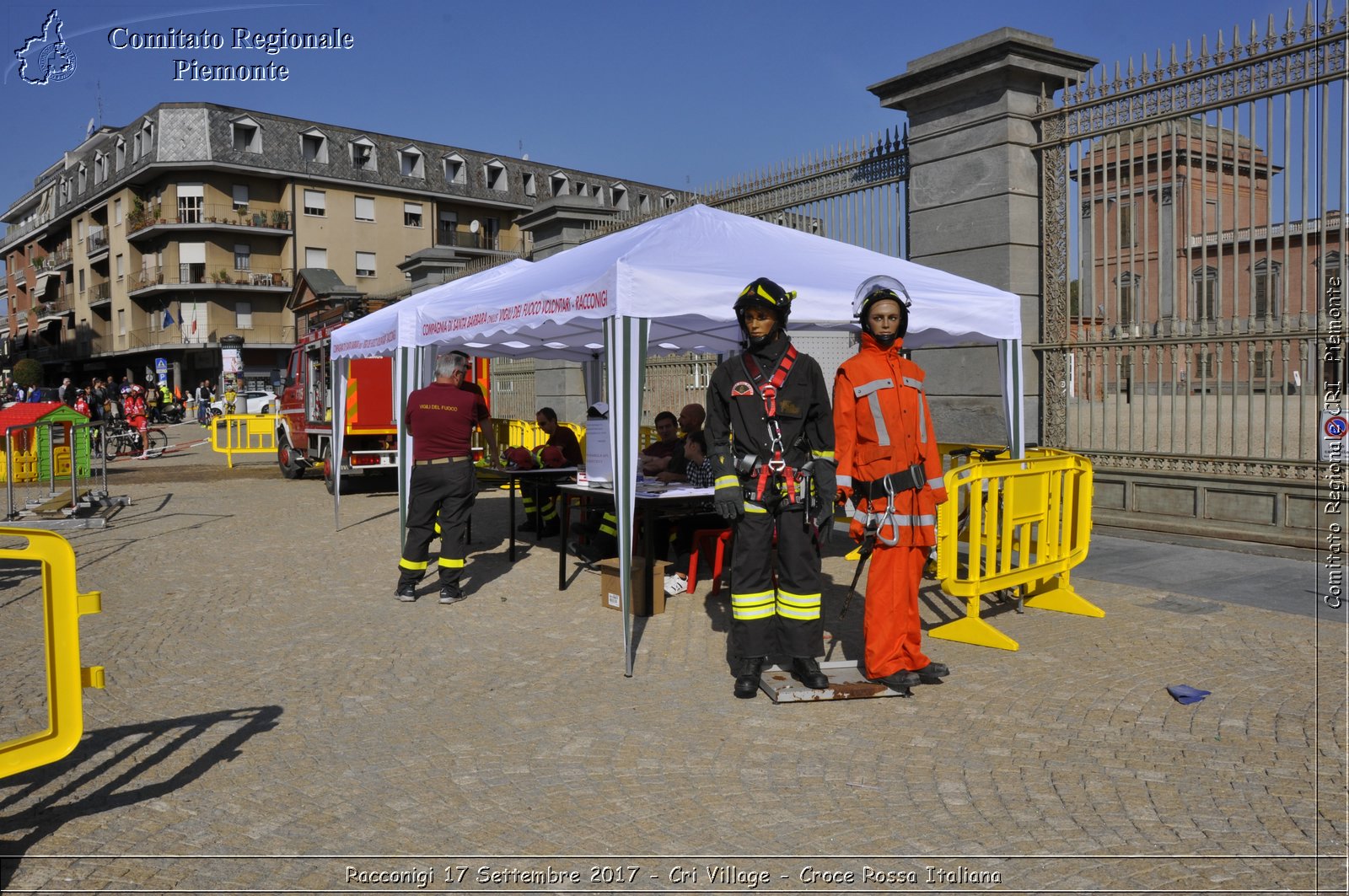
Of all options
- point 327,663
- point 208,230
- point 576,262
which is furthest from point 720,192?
point 208,230

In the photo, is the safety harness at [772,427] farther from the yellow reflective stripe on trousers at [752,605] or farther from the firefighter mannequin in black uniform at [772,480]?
the yellow reflective stripe on trousers at [752,605]

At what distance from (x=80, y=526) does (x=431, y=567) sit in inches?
231

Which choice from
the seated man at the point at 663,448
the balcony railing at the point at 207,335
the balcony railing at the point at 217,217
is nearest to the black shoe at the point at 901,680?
the seated man at the point at 663,448

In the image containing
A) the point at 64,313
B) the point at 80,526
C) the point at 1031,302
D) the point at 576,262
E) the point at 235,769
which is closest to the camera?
the point at 235,769

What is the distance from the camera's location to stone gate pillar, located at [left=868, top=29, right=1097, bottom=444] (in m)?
10.4

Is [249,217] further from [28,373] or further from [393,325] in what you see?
[393,325]

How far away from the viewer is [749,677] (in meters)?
5.46

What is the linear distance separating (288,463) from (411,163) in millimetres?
42672

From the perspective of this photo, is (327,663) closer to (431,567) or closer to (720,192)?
(431,567)

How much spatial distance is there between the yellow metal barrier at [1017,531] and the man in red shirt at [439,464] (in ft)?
12.5

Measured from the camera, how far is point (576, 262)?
747cm

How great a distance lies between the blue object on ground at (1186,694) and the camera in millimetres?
5184

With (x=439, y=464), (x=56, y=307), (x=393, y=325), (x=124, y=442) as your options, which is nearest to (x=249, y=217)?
(x=56, y=307)

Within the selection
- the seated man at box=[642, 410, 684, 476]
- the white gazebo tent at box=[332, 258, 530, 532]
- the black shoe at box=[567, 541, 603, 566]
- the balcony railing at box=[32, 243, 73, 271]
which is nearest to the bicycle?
the white gazebo tent at box=[332, 258, 530, 532]
